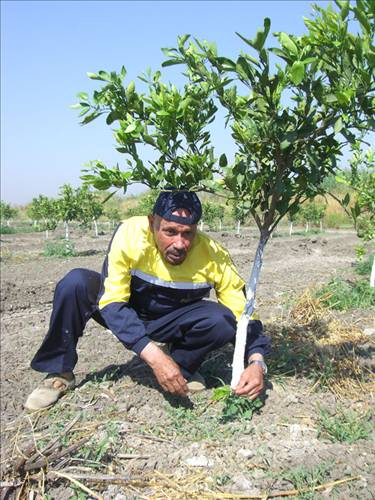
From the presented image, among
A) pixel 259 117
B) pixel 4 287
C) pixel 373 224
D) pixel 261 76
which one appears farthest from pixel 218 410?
pixel 4 287

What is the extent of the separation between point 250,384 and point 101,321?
1.10m

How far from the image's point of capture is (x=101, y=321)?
3150 mm

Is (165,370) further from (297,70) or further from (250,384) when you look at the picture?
(297,70)

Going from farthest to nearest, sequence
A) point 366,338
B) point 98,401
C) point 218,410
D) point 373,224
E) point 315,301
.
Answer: point 373,224 → point 315,301 → point 366,338 → point 98,401 → point 218,410

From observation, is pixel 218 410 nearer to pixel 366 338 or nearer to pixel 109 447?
pixel 109 447

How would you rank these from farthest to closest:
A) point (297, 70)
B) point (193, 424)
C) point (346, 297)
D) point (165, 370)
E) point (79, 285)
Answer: point (346, 297) → point (79, 285) → point (193, 424) → point (165, 370) → point (297, 70)

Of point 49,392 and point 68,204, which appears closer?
point 49,392

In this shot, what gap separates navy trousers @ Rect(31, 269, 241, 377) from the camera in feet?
9.53

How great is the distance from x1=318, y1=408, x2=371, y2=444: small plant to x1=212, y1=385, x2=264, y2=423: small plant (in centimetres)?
36

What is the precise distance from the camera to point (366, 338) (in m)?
3.77

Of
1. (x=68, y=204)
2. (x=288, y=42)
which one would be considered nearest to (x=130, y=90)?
(x=288, y=42)

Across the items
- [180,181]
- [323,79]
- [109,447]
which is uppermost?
[323,79]

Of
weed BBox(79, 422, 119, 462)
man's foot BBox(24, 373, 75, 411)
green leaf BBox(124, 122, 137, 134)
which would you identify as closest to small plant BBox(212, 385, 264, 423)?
weed BBox(79, 422, 119, 462)

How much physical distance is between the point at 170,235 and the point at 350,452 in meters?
1.45
